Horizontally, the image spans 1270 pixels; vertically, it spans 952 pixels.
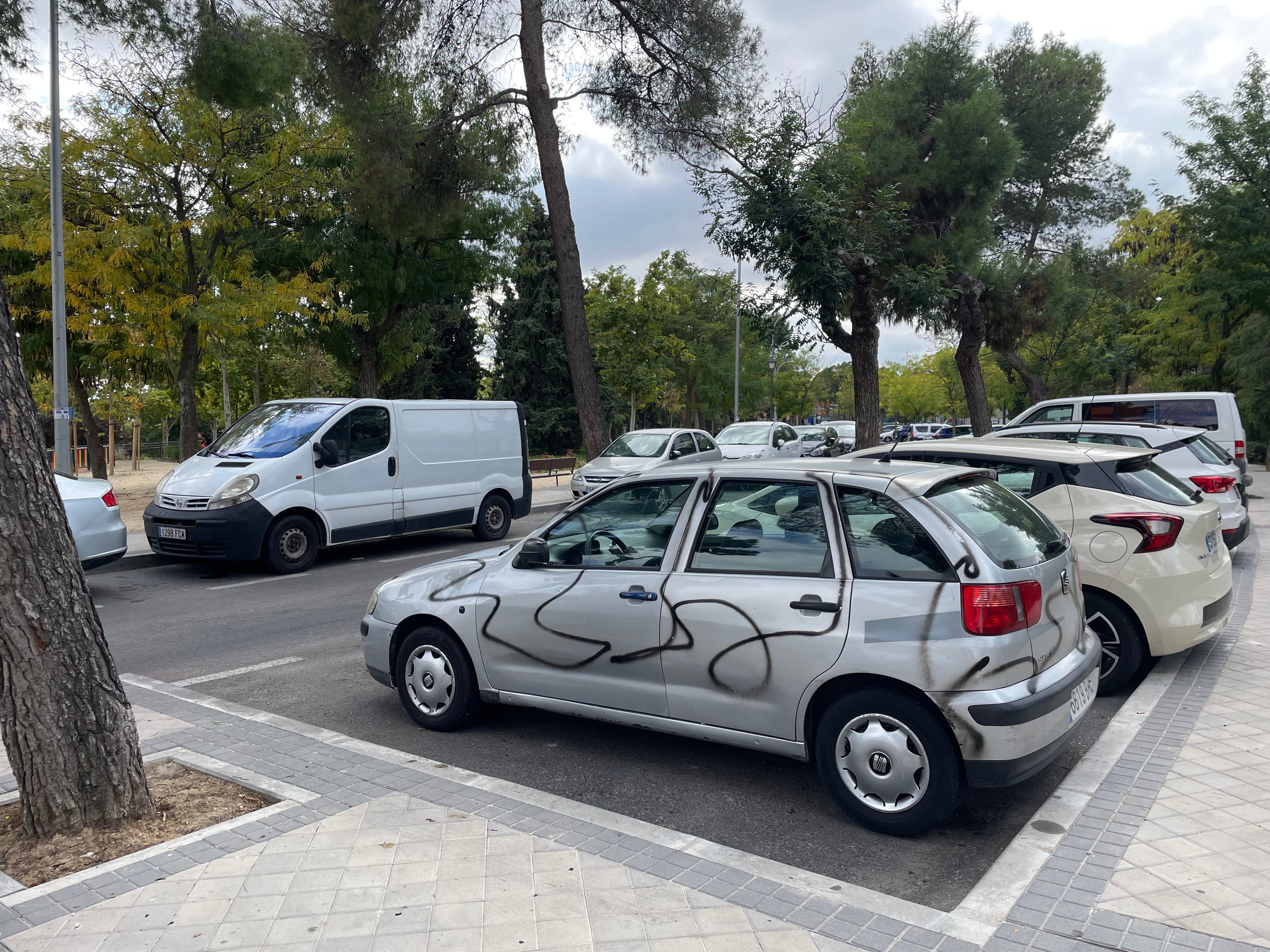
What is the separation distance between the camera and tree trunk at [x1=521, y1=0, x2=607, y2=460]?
693 inches

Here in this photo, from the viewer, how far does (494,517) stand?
14109mm

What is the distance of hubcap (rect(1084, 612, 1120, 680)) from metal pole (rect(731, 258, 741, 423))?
1492cm

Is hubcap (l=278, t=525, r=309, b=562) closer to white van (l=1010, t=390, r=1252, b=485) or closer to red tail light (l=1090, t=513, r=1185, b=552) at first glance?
white van (l=1010, t=390, r=1252, b=485)

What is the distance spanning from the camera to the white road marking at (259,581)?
1034 centimetres

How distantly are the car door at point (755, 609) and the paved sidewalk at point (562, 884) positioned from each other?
0.67 metres

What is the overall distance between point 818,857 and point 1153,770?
177 cm

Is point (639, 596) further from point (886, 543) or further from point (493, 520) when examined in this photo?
point (493, 520)

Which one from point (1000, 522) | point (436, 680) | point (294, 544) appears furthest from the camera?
point (294, 544)

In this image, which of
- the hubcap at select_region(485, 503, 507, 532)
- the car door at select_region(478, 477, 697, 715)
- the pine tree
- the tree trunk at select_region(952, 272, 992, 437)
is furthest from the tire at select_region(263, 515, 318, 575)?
the pine tree

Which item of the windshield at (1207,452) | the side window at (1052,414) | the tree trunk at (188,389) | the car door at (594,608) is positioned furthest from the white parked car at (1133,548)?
the tree trunk at (188,389)

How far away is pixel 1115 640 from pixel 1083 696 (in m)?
1.88

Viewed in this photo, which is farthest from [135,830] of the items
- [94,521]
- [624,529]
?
[94,521]

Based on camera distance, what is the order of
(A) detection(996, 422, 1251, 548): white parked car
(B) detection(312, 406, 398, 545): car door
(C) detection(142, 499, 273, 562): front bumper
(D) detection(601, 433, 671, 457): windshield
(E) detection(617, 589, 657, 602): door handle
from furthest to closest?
1. (D) detection(601, 433, 671, 457): windshield
2. (B) detection(312, 406, 398, 545): car door
3. (C) detection(142, 499, 273, 562): front bumper
4. (A) detection(996, 422, 1251, 548): white parked car
5. (E) detection(617, 589, 657, 602): door handle

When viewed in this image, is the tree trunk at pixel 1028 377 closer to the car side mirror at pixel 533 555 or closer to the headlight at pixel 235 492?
the headlight at pixel 235 492
